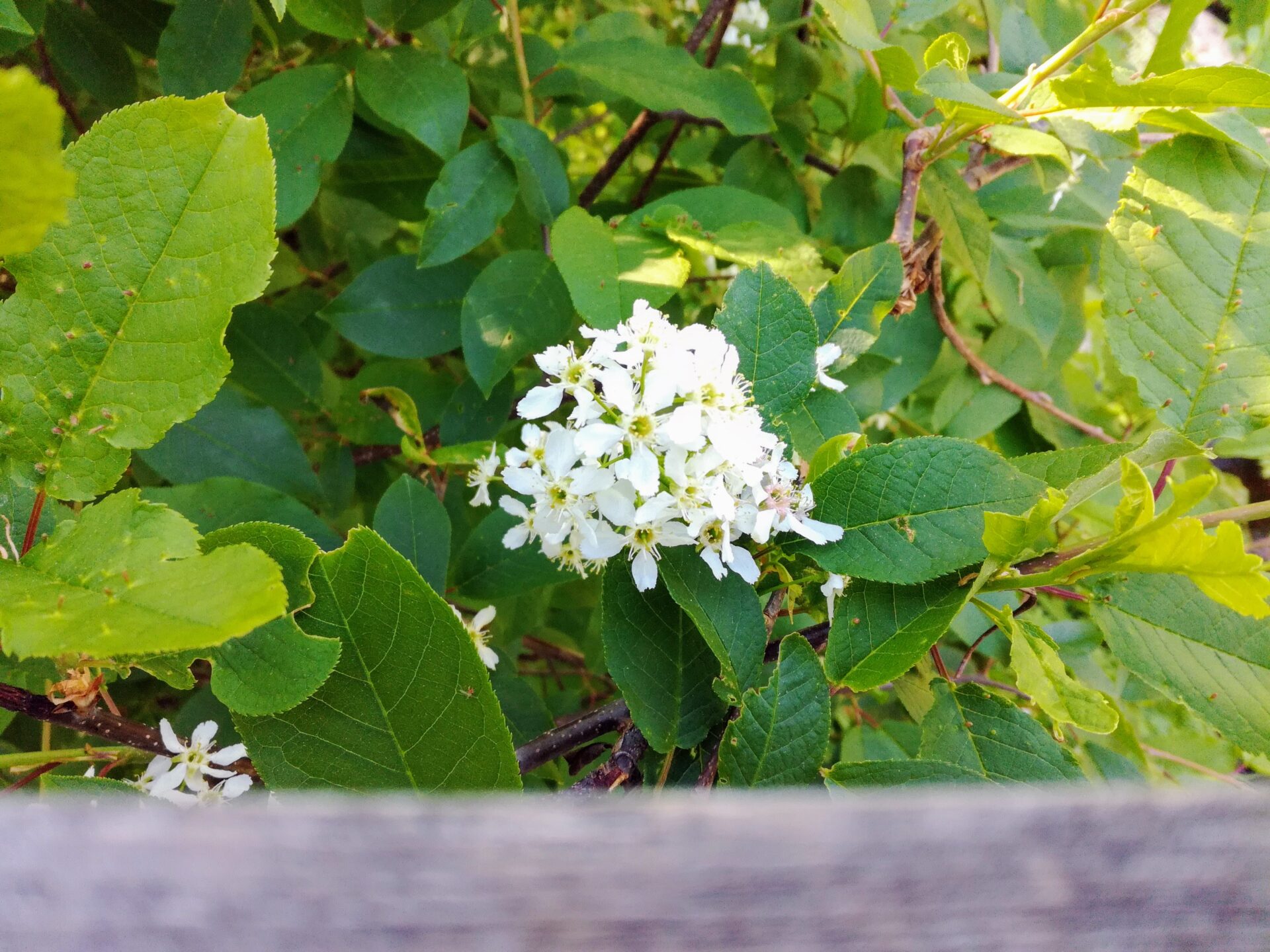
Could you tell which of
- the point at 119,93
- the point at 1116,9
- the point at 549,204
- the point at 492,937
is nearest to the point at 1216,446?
the point at 1116,9

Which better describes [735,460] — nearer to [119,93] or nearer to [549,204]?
[549,204]

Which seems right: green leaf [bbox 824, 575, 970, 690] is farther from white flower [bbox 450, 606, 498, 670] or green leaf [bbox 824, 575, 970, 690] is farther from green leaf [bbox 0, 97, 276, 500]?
green leaf [bbox 0, 97, 276, 500]

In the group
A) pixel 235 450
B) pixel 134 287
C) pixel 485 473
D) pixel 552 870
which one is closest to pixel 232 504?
pixel 235 450

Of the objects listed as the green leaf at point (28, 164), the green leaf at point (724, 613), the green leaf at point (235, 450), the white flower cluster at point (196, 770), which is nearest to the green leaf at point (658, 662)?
the green leaf at point (724, 613)

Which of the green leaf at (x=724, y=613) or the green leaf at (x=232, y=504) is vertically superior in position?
the green leaf at (x=724, y=613)

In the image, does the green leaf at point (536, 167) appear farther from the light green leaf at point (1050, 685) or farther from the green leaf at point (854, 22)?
the light green leaf at point (1050, 685)

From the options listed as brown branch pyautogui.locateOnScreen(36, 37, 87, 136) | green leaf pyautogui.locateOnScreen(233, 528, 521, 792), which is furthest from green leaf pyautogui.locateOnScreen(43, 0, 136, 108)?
green leaf pyautogui.locateOnScreen(233, 528, 521, 792)
